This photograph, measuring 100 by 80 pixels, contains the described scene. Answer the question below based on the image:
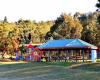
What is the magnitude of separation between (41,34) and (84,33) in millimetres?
18334

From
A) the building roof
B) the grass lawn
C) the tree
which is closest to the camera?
the grass lawn

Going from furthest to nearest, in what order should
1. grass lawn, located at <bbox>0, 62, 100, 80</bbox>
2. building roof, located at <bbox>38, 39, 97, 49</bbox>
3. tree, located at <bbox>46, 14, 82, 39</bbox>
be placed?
tree, located at <bbox>46, 14, 82, 39</bbox>
building roof, located at <bbox>38, 39, 97, 49</bbox>
grass lawn, located at <bbox>0, 62, 100, 80</bbox>

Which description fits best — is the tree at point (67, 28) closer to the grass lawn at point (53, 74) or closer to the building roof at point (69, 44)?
the building roof at point (69, 44)

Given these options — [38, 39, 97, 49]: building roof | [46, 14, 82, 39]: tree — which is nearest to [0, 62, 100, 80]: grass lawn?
[38, 39, 97, 49]: building roof

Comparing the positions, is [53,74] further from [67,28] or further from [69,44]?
[67,28]

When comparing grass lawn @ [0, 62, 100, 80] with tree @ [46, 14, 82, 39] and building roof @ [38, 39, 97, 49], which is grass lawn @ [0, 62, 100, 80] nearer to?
building roof @ [38, 39, 97, 49]

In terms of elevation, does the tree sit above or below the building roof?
above

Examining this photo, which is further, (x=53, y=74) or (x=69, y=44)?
(x=69, y=44)

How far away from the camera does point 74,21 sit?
78812 mm

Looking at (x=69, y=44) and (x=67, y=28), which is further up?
(x=67, y=28)

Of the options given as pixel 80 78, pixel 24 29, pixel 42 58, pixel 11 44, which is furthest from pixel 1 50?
pixel 80 78

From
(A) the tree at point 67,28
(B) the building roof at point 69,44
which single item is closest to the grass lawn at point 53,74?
(B) the building roof at point 69,44

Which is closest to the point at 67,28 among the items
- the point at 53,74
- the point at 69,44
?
the point at 69,44

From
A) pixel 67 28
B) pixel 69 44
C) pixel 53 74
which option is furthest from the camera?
pixel 67 28
